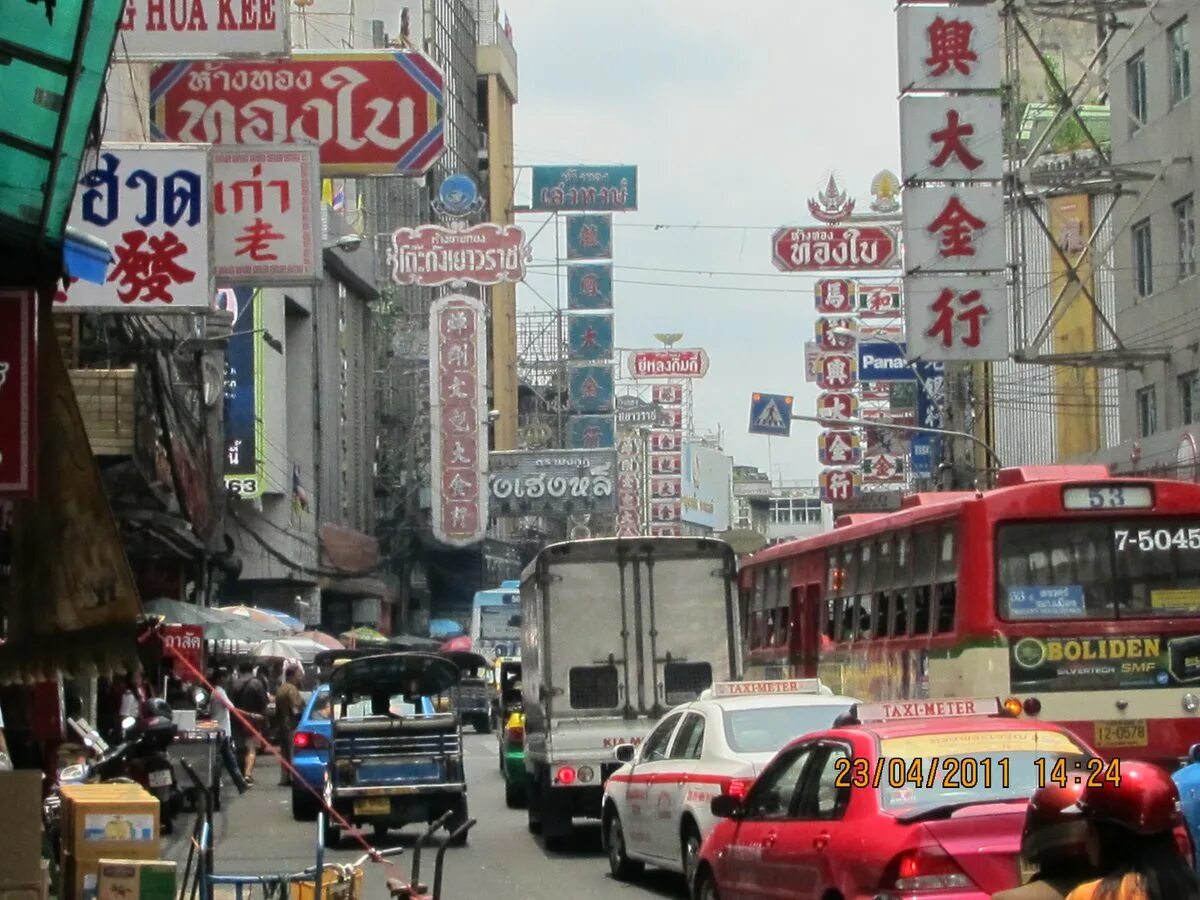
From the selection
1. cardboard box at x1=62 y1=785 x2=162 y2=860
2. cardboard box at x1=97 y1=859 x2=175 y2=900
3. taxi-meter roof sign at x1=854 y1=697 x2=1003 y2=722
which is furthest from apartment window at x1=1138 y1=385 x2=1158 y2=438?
cardboard box at x1=97 y1=859 x2=175 y2=900

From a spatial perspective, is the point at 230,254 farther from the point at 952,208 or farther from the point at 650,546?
the point at 952,208

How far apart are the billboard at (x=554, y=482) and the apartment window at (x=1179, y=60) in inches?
1613

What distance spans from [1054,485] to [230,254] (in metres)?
7.40

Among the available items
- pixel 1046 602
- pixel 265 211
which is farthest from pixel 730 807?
pixel 265 211

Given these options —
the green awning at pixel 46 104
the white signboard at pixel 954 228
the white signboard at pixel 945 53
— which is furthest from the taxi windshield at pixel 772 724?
the white signboard at pixel 945 53

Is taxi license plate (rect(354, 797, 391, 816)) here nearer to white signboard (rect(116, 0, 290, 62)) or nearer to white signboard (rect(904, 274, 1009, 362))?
white signboard (rect(116, 0, 290, 62))

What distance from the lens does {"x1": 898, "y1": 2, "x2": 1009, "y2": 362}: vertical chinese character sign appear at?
3331 centimetres

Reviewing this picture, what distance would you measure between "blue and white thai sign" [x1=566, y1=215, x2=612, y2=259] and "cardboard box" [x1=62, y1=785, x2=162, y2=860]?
71.4 meters

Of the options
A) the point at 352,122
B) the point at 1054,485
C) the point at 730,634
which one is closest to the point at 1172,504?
the point at 1054,485

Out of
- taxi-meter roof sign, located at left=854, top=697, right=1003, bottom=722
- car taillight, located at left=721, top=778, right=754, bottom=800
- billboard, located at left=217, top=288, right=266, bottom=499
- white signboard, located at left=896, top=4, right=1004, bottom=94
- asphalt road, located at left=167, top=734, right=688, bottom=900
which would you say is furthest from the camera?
billboard, located at left=217, top=288, right=266, bottom=499

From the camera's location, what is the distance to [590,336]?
8275cm

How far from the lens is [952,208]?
110ft

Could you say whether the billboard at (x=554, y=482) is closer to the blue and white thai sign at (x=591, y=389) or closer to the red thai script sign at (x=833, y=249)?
the blue and white thai sign at (x=591, y=389)

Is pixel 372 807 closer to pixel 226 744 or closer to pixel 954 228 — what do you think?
pixel 226 744
